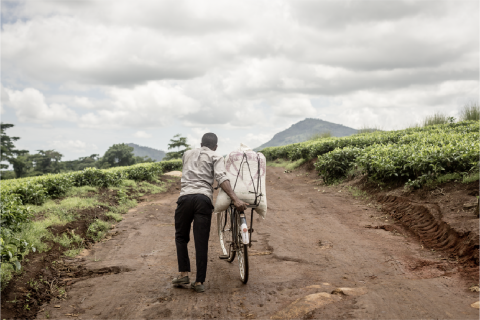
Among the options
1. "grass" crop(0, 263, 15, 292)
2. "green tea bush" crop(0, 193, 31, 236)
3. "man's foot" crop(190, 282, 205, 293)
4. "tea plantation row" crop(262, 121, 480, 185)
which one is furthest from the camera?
"tea plantation row" crop(262, 121, 480, 185)

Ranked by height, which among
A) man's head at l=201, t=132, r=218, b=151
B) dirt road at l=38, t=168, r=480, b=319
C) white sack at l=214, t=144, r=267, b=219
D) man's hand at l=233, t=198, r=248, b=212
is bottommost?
dirt road at l=38, t=168, r=480, b=319

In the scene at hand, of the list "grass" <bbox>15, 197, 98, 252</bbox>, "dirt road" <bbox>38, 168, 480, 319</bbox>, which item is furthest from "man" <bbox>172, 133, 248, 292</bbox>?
"grass" <bbox>15, 197, 98, 252</bbox>

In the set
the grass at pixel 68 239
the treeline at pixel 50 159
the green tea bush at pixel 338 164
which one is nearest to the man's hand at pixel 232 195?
the grass at pixel 68 239

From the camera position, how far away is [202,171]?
4.74 m

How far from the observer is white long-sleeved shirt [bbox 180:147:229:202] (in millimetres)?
4648

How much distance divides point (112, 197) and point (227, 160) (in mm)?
7536

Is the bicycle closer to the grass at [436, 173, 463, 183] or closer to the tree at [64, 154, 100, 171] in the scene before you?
the grass at [436, 173, 463, 183]

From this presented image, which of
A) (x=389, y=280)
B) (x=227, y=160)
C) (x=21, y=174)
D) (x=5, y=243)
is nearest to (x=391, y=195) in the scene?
(x=389, y=280)

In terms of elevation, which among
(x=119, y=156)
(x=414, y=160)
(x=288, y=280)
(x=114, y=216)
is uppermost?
(x=119, y=156)

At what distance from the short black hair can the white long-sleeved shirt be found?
0.24ft

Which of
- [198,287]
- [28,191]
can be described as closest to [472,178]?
[198,287]

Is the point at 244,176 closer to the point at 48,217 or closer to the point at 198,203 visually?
the point at 198,203

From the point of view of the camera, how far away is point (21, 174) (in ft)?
148

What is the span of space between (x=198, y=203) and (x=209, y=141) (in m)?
0.94
